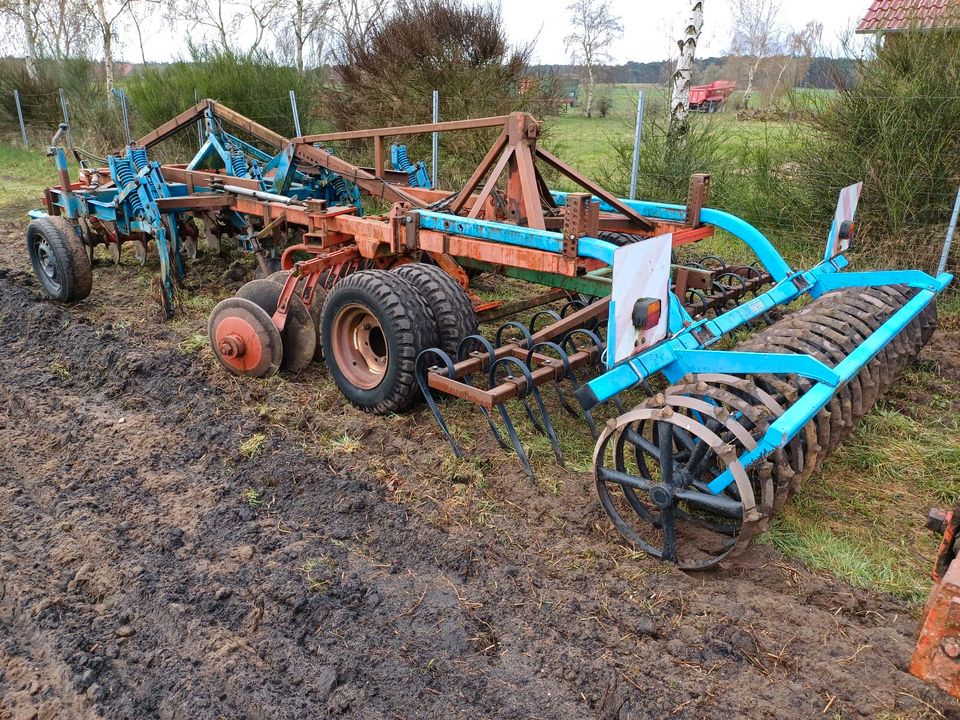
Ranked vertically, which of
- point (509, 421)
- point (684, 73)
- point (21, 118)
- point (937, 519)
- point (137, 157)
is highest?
point (684, 73)

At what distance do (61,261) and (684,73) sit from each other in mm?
6835

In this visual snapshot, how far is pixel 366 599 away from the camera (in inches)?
108

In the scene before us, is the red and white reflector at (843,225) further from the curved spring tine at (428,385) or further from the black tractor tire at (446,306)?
the curved spring tine at (428,385)

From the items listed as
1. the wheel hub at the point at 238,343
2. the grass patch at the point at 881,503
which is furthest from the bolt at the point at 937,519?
the wheel hub at the point at 238,343

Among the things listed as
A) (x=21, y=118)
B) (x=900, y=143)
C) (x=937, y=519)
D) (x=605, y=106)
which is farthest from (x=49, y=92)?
(x=937, y=519)

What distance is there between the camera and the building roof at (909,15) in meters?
6.66

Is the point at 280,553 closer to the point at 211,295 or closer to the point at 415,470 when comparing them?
the point at 415,470

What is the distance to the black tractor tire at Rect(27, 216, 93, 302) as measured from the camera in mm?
6082

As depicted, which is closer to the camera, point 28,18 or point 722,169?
point 722,169

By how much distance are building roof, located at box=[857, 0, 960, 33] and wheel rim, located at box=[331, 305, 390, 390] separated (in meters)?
6.20

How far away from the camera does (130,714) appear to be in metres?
2.22

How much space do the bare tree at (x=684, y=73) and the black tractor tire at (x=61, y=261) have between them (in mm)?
6202

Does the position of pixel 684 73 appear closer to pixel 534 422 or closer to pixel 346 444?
pixel 534 422

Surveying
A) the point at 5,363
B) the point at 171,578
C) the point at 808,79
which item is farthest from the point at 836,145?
the point at 5,363
